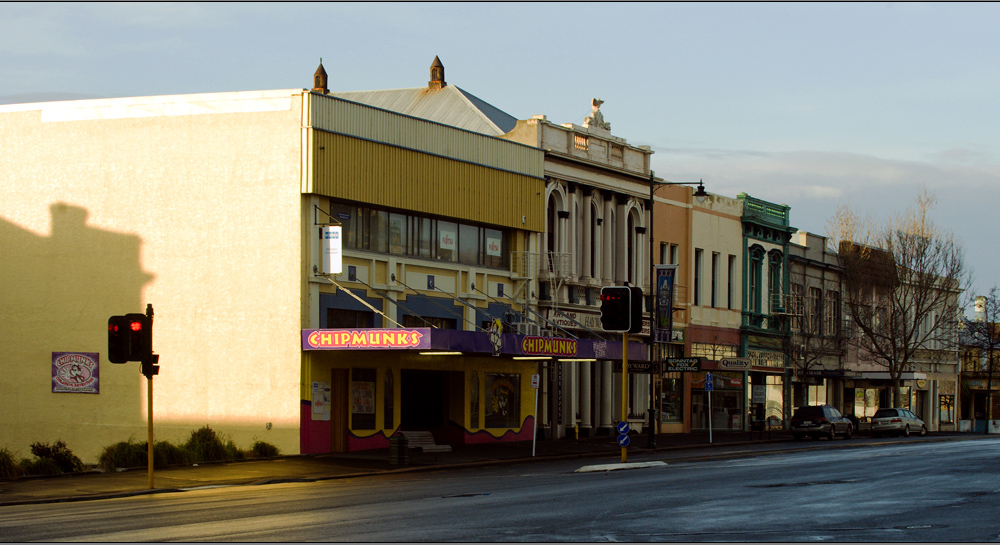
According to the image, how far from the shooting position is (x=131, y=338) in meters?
23.5

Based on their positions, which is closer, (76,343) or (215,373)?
(215,373)

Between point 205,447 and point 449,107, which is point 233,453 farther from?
point 449,107

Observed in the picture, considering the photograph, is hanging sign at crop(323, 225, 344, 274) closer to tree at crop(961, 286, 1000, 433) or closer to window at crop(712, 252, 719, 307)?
window at crop(712, 252, 719, 307)

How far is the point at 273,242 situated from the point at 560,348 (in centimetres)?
927

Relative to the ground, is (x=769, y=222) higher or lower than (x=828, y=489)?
higher

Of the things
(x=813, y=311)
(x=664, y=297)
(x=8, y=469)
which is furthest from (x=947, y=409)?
(x=8, y=469)

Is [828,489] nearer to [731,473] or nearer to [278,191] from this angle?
[731,473]

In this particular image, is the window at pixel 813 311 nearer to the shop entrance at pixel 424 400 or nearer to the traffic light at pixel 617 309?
the shop entrance at pixel 424 400

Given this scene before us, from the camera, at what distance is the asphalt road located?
13.8m

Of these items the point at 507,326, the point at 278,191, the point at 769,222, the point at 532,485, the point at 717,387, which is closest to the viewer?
the point at 532,485

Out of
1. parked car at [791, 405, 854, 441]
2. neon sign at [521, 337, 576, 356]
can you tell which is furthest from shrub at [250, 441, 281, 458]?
parked car at [791, 405, 854, 441]

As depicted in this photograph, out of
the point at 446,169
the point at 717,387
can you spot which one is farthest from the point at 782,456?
the point at 717,387

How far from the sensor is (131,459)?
28703mm

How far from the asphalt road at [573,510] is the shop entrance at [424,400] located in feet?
36.4
